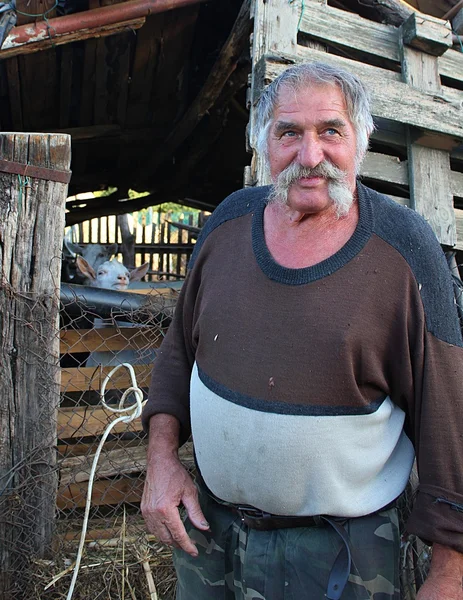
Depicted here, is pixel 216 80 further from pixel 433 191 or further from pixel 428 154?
pixel 433 191

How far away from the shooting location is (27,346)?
2.69m

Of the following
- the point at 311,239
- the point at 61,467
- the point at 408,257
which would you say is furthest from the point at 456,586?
A: the point at 61,467

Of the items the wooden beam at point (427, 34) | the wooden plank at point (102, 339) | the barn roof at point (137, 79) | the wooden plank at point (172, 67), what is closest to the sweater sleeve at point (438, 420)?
the wooden plank at point (102, 339)

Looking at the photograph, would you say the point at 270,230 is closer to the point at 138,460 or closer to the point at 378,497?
the point at 378,497

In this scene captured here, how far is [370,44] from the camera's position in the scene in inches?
142

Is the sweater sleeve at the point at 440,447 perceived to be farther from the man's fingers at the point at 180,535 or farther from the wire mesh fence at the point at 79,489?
the wire mesh fence at the point at 79,489

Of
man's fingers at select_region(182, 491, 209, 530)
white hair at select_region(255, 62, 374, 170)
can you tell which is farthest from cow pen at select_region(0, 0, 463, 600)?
white hair at select_region(255, 62, 374, 170)

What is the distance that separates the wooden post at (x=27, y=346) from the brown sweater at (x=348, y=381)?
56.0 inches

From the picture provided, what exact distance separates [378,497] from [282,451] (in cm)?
31

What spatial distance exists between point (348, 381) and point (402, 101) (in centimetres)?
260

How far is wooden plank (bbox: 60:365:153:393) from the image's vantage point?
10.7ft

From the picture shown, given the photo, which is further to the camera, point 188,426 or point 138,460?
point 138,460

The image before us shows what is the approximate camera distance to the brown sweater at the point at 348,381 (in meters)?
1.40

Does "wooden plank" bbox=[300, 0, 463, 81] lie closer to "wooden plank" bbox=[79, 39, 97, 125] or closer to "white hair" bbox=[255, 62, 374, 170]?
"white hair" bbox=[255, 62, 374, 170]
